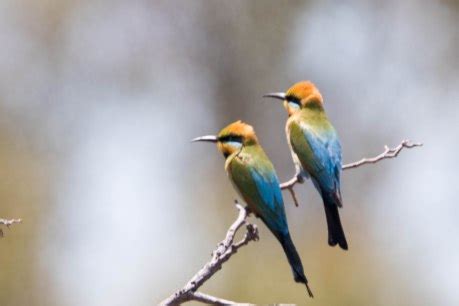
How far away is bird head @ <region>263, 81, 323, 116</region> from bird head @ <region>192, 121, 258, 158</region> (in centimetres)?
11

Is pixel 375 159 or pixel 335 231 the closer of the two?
pixel 375 159

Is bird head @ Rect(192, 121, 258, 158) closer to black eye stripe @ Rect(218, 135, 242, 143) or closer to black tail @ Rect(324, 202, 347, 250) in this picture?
black eye stripe @ Rect(218, 135, 242, 143)

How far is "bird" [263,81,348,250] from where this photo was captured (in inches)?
118

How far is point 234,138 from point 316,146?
163 millimetres

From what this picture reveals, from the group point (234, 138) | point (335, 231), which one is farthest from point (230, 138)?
point (335, 231)

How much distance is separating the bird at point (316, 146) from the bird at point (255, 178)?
84mm

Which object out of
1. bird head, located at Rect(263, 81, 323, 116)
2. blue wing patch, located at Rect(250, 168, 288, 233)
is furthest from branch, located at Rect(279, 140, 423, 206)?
bird head, located at Rect(263, 81, 323, 116)

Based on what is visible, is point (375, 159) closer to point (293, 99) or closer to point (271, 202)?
point (271, 202)

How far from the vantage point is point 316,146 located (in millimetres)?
3080

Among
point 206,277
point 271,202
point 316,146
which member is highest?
point 316,146

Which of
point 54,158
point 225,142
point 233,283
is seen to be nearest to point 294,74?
point 54,158

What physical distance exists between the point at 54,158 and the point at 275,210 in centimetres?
638

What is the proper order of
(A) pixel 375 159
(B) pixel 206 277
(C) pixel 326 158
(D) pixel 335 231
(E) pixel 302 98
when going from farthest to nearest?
(E) pixel 302 98
(C) pixel 326 158
(D) pixel 335 231
(A) pixel 375 159
(B) pixel 206 277

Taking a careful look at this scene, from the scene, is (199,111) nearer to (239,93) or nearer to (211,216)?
(239,93)
